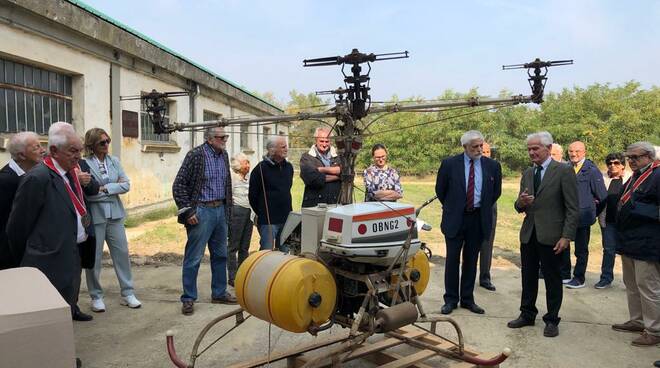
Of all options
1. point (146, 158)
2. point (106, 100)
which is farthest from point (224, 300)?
point (146, 158)

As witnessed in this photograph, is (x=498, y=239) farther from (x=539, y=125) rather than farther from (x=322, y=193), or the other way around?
(x=539, y=125)

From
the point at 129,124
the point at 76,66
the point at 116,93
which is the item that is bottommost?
the point at 129,124

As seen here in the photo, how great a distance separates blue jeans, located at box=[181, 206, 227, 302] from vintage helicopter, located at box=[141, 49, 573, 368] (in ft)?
4.56

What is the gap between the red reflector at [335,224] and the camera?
2867 millimetres

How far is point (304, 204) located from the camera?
496 cm

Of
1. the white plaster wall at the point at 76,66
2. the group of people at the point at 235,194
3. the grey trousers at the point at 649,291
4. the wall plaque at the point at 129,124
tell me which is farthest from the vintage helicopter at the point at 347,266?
the wall plaque at the point at 129,124

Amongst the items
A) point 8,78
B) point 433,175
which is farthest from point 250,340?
point 433,175

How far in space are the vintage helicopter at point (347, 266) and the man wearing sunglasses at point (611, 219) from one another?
307 centimetres

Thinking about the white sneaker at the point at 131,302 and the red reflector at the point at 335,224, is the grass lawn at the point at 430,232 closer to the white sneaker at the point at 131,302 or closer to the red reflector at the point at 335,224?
the white sneaker at the point at 131,302

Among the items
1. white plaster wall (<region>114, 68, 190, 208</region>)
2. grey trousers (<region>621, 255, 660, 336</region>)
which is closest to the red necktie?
grey trousers (<region>621, 255, 660, 336</region>)

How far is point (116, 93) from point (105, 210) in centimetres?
546

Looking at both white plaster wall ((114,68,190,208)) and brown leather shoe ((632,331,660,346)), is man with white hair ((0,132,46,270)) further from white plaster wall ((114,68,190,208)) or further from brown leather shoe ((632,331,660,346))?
white plaster wall ((114,68,190,208))

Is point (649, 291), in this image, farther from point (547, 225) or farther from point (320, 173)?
point (320, 173)

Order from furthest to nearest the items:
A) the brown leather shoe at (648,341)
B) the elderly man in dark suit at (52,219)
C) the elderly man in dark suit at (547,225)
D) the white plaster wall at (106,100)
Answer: the white plaster wall at (106,100) → the elderly man in dark suit at (547,225) → the brown leather shoe at (648,341) → the elderly man in dark suit at (52,219)
